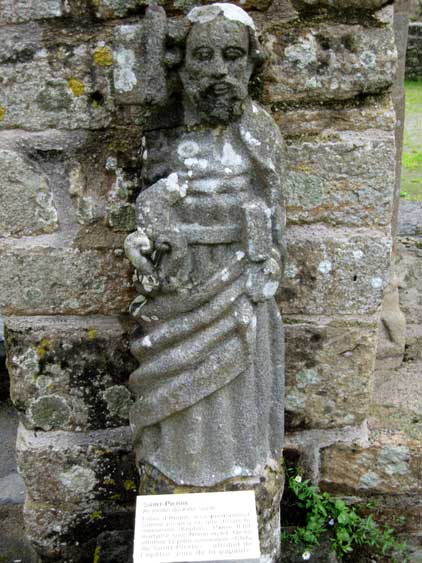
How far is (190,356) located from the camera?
5.74 feet

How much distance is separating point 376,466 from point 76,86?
1.64 metres

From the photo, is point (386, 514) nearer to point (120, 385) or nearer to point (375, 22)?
point (120, 385)

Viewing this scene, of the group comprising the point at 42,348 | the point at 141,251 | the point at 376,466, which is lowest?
the point at 376,466

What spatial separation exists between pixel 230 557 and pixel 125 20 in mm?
1471

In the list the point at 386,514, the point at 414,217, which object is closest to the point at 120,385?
the point at 386,514

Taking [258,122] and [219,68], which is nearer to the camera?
[219,68]

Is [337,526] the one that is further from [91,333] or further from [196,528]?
[91,333]

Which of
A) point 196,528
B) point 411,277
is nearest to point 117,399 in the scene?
point 196,528

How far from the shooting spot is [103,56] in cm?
195

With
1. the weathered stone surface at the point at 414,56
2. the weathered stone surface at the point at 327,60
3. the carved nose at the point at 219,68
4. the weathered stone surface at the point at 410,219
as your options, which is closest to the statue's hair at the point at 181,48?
the carved nose at the point at 219,68

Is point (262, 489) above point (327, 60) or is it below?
below

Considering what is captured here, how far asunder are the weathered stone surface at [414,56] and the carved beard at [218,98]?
10636 mm

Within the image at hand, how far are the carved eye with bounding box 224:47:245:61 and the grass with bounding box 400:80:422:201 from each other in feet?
12.4

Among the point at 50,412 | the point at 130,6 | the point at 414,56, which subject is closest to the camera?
the point at 130,6
